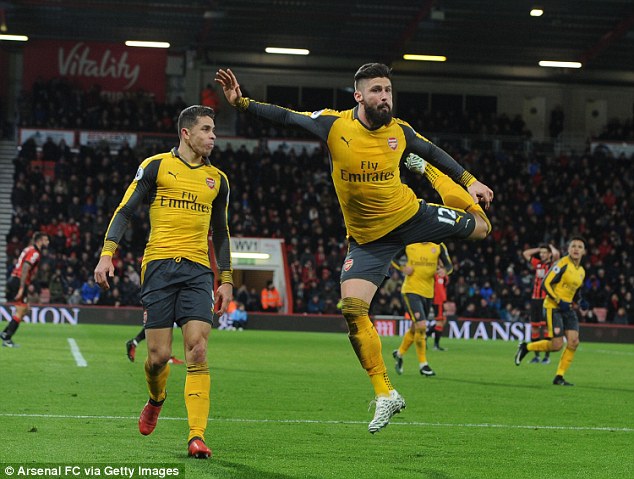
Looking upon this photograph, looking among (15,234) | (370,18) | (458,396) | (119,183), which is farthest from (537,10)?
(458,396)

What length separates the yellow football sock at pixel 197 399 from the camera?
25.3ft

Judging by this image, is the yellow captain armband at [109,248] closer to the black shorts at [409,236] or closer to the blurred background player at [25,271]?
the black shorts at [409,236]

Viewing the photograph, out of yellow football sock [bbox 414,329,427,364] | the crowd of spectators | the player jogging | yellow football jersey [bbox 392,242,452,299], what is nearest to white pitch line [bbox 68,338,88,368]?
yellow football sock [bbox 414,329,427,364]

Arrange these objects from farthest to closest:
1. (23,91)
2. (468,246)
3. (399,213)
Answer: (23,91) < (468,246) < (399,213)

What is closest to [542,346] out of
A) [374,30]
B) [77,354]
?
[77,354]

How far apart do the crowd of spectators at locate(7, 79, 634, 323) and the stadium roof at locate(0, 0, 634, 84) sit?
4.16m

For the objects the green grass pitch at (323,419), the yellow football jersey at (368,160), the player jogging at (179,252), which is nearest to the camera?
the green grass pitch at (323,419)

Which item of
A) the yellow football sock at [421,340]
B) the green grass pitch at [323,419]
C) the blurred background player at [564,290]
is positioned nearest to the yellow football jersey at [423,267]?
the yellow football sock at [421,340]

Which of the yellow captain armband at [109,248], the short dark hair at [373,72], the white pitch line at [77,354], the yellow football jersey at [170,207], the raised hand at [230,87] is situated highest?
the short dark hair at [373,72]

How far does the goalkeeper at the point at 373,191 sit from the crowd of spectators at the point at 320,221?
24.5 m

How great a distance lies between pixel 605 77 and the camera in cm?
4775

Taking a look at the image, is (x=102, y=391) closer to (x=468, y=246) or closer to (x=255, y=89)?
(x=468, y=246)

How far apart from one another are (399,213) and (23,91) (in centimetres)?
3717

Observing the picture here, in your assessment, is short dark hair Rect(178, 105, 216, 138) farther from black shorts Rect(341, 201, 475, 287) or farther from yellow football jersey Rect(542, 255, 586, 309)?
yellow football jersey Rect(542, 255, 586, 309)
